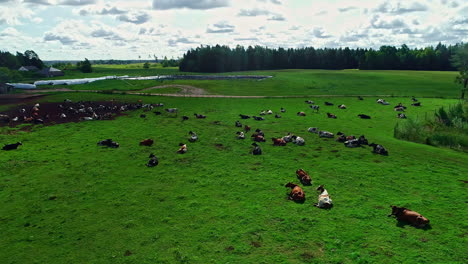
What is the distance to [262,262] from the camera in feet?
41.5

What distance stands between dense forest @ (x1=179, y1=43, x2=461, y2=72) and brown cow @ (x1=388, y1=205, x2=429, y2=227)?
6829 inches

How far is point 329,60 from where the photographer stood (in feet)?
643

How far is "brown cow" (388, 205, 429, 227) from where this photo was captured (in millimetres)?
14867

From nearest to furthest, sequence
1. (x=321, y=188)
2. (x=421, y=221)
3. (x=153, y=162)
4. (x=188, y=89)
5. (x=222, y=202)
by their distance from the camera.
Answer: (x=421, y=221), (x=222, y=202), (x=321, y=188), (x=153, y=162), (x=188, y=89)

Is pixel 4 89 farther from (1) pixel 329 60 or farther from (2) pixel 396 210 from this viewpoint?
(1) pixel 329 60

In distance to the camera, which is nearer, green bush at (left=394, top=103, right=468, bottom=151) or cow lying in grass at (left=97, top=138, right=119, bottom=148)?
cow lying in grass at (left=97, top=138, right=119, bottom=148)

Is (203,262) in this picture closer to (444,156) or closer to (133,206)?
(133,206)

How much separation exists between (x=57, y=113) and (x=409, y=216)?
5005cm

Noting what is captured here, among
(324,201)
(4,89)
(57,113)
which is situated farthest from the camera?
(4,89)

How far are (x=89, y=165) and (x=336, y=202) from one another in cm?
1848

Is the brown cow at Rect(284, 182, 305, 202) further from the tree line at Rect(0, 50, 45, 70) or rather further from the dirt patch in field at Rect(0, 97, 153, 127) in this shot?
the tree line at Rect(0, 50, 45, 70)

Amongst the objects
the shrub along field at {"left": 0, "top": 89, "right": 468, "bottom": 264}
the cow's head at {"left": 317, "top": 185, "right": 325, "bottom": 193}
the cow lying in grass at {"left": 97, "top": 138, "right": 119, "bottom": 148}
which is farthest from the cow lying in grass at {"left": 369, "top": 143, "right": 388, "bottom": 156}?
the cow lying in grass at {"left": 97, "top": 138, "right": 119, "bottom": 148}

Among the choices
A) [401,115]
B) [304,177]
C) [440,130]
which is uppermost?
[401,115]

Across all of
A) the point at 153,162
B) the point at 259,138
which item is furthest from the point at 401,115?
the point at 153,162
